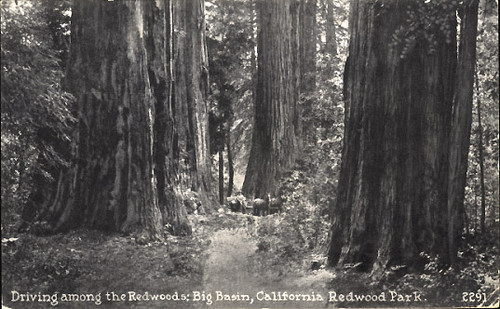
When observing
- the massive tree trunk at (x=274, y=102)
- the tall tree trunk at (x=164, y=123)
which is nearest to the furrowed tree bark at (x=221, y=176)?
the massive tree trunk at (x=274, y=102)

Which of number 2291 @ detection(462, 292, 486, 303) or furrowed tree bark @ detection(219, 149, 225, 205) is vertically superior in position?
furrowed tree bark @ detection(219, 149, 225, 205)

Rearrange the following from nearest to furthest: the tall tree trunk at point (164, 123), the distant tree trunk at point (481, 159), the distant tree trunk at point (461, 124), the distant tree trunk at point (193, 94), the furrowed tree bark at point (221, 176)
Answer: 1. the distant tree trunk at point (461, 124)
2. the distant tree trunk at point (481, 159)
3. the tall tree trunk at point (164, 123)
4. the furrowed tree bark at point (221, 176)
5. the distant tree trunk at point (193, 94)

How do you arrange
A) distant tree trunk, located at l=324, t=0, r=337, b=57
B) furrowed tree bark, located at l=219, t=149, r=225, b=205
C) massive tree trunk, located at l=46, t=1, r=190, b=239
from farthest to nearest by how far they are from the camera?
furrowed tree bark, located at l=219, t=149, r=225, b=205 < distant tree trunk, located at l=324, t=0, r=337, b=57 < massive tree trunk, located at l=46, t=1, r=190, b=239

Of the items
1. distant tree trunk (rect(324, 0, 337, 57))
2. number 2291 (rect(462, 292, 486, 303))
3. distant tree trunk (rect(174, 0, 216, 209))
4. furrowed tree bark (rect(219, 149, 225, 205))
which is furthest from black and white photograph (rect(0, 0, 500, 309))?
distant tree trunk (rect(174, 0, 216, 209))

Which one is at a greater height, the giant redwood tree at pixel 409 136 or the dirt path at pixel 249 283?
the giant redwood tree at pixel 409 136

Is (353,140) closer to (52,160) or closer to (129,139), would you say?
(129,139)

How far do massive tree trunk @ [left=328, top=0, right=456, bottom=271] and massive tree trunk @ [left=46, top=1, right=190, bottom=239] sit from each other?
7.05 ft

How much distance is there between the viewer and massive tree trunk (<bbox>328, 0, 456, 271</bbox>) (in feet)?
24.2

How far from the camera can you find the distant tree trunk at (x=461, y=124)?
7355 mm

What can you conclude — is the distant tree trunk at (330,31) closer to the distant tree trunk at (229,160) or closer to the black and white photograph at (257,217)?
the black and white photograph at (257,217)

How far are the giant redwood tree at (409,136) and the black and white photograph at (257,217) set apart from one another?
0.05ft

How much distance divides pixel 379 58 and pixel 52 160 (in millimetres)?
3737

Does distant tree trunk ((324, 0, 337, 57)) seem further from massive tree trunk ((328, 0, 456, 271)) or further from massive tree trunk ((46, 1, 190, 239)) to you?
massive tree trunk ((46, 1, 190, 239))

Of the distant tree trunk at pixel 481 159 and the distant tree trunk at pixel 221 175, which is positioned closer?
the distant tree trunk at pixel 481 159
